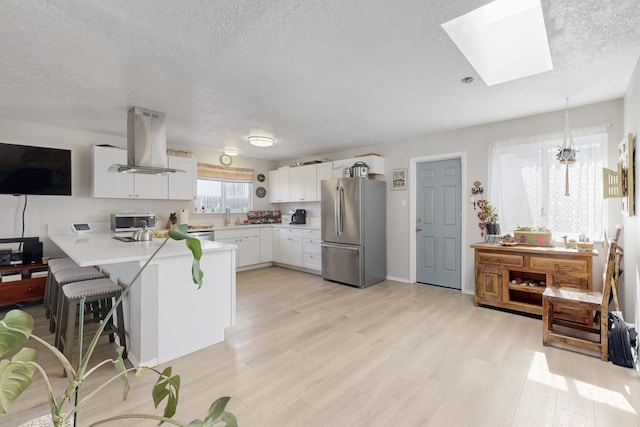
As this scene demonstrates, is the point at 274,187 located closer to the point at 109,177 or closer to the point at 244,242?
the point at 244,242

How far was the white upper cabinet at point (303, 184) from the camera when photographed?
5.62m

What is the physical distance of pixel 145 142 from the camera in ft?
10.7

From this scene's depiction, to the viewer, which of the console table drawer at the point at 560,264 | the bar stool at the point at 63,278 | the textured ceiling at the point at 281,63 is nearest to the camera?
the textured ceiling at the point at 281,63

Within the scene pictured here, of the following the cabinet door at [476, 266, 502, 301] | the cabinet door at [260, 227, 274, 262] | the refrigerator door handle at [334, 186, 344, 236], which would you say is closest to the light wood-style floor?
the cabinet door at [476, 266, 502, 301]

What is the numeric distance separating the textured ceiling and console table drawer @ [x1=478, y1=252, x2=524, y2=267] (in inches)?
65.3

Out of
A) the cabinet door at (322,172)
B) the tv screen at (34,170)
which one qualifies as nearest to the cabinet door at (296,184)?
the cabinet door at (322,172)

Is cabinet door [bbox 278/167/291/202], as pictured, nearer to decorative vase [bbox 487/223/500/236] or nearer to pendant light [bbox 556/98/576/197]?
decorative vase [bbox 487/223/500/236]

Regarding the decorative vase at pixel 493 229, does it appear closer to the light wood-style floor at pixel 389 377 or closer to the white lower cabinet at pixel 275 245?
the light wood-style floor at pixel 389 377

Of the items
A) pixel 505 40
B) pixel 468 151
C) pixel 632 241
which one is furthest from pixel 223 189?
pixel 632 241

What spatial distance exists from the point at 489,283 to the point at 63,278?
14.4 feet

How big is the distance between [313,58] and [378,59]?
0.49 m

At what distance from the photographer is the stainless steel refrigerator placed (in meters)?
4.46

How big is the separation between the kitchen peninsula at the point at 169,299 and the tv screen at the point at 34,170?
1795mm

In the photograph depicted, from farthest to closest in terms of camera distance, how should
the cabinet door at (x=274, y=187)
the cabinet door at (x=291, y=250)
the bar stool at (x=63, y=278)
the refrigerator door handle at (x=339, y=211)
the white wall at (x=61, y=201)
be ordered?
the cabinet door at (x=274, y=187), the cabinet door at (x=291, y=250), the refrigerator door handle at (x=339, y=211), the white wall at (x=61, y=201), the bar stool at (x=63, y=278)
